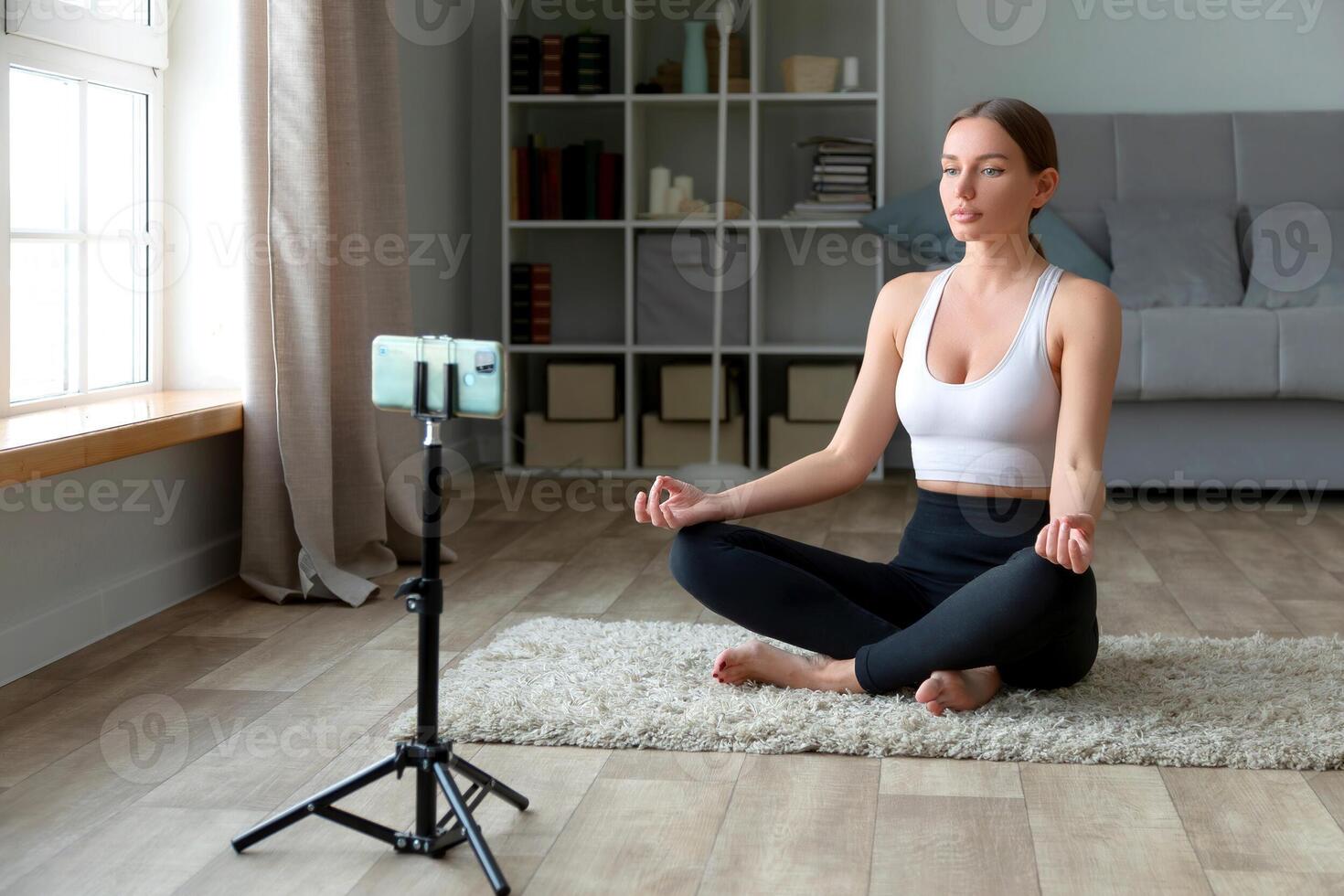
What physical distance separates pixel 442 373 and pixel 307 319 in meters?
1.45

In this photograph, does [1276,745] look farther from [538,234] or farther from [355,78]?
[538,234]

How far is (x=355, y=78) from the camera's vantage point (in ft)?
9.57

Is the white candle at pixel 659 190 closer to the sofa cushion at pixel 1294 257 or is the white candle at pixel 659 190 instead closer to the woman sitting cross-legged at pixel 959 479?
the sofa cushion at pixel 1294 257

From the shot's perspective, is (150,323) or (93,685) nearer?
(93,685)

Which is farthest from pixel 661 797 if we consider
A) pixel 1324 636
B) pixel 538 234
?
pixel 538 234

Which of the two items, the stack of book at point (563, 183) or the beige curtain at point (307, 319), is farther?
the stack of book at point (563, 183)

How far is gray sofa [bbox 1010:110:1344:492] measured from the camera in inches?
150

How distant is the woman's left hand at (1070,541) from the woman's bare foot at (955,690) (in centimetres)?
28

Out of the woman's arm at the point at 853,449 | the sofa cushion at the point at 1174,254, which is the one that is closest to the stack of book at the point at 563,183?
the sofa cushion at the point at 1174,254

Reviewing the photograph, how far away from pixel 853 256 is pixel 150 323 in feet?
8.13

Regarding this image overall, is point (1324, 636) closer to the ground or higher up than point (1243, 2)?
closer to the ground

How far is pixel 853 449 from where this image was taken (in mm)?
2098

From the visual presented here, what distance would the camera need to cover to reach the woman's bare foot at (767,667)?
2031mm

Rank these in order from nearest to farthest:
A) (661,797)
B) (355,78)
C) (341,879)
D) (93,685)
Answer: (341,879) → (661,797) → (93,685) → (355,78)
